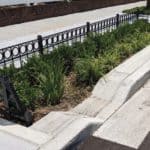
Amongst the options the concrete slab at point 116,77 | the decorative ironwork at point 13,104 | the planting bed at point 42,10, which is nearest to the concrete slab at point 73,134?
the decorative ironwork at point 13,104

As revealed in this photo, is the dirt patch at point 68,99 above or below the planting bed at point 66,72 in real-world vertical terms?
below

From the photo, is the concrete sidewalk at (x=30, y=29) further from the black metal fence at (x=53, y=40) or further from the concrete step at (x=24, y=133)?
the concrete step at (x=24, y=133)

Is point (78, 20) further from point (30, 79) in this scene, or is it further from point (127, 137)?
point (127, 137)

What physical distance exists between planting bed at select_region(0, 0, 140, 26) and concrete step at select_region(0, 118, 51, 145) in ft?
36.5

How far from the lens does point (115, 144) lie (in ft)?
14.3

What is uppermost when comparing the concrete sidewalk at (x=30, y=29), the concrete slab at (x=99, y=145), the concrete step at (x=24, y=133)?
the concrete step at (x=24, y=133)

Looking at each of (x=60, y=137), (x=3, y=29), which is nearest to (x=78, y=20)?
(x=3, y=29)

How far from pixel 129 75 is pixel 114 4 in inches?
715

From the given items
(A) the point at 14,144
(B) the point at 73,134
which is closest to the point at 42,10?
(B) the point at 73,134

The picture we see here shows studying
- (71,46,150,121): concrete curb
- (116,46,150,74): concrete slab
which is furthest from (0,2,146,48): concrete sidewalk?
(71,46,150,121): concrete curb

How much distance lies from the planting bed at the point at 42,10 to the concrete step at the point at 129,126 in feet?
35.0

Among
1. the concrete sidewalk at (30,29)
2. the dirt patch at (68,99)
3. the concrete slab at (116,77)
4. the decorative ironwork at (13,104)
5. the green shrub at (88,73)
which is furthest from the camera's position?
the concrete sidewalk at (30,29)

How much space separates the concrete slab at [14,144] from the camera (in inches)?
154

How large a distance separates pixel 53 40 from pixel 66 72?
1.30 metres
